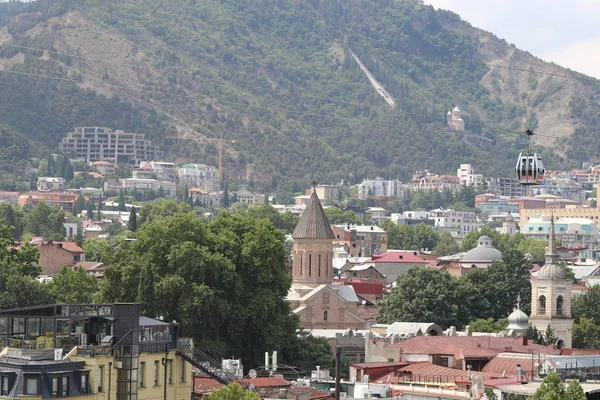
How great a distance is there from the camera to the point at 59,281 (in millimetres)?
85500

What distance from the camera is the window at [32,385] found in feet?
128

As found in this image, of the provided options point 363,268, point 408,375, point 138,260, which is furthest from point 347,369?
point 363,268

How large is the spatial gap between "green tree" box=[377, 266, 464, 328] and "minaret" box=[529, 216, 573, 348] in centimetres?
713

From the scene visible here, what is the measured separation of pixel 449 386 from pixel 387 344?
17497mm

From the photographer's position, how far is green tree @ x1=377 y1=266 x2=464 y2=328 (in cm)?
10062

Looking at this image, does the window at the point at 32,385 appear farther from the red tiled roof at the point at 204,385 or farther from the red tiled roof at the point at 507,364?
the red tiled roof at the point at 507,364

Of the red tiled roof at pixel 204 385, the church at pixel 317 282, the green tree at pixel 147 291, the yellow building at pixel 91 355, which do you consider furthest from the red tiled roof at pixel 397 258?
the yellow building at pixel 91 355

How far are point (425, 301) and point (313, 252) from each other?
15.3 metres

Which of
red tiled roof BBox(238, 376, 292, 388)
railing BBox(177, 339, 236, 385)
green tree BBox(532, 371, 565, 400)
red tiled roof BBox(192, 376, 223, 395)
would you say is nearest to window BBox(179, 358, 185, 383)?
railing BBox(177, 339, 236, 385)

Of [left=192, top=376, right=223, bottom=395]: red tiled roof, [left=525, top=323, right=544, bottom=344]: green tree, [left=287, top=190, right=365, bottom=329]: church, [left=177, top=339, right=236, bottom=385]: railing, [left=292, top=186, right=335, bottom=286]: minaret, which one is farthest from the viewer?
[left=292, top=186, right=335, bottom=286]: minaret

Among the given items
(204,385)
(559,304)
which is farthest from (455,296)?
(204,385)

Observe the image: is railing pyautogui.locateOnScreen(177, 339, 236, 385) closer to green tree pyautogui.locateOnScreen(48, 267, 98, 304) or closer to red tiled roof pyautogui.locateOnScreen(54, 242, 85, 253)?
green tree pyautogui.locateOnScreen(48, 267, 98, 304)

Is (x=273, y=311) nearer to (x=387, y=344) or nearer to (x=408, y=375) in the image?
(x=387, y=344)

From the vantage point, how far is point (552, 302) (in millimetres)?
93500
